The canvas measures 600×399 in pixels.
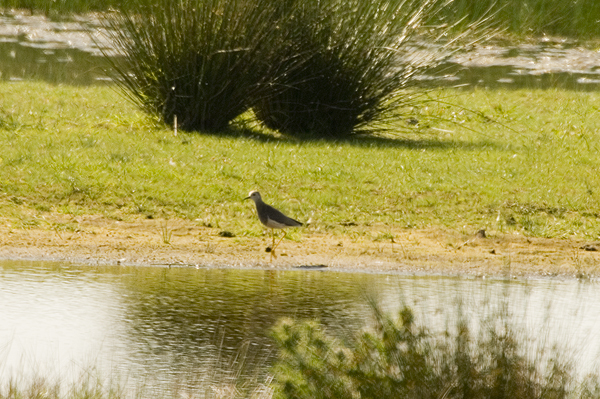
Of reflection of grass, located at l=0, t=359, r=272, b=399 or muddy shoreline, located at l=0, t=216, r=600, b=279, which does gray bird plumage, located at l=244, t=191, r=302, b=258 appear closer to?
muddy shoreline, located at l=0, t=216, r=600, b=279

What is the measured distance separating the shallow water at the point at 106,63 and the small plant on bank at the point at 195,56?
659 centimetres

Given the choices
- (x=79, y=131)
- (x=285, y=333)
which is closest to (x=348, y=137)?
(x=79, y=131)

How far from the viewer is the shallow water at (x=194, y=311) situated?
6.81m

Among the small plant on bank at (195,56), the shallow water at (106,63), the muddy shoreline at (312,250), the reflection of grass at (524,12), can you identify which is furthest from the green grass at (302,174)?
the reflection of grass at (524,12)

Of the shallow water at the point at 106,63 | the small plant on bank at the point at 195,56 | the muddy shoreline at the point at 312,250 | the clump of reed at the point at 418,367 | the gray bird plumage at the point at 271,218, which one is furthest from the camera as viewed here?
the shallow water at the point at 106,63

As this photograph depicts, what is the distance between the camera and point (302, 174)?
505 inches

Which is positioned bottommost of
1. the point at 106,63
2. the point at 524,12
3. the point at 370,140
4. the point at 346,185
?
the point at 346,185

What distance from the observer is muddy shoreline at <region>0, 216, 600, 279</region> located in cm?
993

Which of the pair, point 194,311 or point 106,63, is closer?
point 194,311

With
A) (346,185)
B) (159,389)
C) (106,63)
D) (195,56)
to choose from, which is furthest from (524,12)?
(159,389)

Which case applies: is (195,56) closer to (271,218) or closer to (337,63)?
(337,63)

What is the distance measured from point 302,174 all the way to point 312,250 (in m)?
2.50

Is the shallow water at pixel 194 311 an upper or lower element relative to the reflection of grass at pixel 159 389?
lower

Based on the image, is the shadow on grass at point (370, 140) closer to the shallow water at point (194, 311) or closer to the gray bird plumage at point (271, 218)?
the gray bird plumage at point (271, 218)
